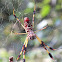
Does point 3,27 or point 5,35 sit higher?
point 3,27

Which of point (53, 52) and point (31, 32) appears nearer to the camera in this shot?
point (31, 32)

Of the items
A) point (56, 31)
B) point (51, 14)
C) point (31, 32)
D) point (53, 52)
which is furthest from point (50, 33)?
point (31, 32)

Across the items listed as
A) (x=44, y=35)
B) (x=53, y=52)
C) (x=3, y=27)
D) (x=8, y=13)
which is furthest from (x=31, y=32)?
(x=8, y=13)

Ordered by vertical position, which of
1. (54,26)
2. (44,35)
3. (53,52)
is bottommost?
(53,52)

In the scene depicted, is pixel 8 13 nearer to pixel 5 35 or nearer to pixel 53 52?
pixel 5 35

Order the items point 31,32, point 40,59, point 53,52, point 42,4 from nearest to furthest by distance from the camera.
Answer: point 31,32, point 53,52, point 40,59, point 42,4

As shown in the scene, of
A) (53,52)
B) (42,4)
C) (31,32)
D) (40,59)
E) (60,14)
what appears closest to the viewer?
(31,32)

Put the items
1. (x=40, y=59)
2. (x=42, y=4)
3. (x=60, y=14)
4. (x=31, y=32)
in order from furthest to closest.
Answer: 1. (x=60, y=14)
2. (x=42, y=4)
3. (x=40, y=59)
4. (x=31, y=32)

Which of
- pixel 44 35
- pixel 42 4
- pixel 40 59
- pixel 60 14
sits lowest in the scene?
pixel 40 59

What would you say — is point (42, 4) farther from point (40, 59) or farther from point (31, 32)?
point (40, 59)
